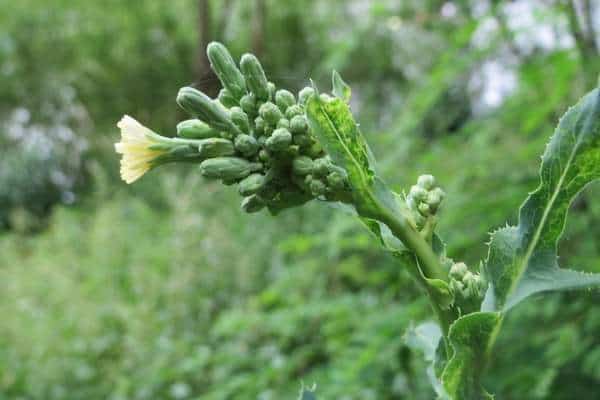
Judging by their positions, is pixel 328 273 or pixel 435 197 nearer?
pixel 435 197

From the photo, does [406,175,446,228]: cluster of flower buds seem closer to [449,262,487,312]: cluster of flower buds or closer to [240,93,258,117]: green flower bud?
[449,262,487,312]: cluster of flower buds

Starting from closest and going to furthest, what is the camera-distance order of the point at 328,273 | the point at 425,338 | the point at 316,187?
the point at 316,187 → the point at 425,338 → the point at 328,273

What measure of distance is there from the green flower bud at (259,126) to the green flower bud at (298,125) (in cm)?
3

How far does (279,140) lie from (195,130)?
0.27 ft

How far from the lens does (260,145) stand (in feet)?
1.80

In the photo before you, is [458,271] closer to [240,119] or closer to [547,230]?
[547,230]

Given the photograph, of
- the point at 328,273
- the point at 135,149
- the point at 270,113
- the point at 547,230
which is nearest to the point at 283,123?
the point at 270,113

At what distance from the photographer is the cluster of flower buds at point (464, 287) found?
0.54m

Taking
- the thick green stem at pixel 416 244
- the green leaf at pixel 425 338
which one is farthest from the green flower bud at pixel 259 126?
the green leaf at pixel 425 338

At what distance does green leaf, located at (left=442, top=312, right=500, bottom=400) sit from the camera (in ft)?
1.66

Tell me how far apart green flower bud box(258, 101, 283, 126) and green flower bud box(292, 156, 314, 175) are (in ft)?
0.13

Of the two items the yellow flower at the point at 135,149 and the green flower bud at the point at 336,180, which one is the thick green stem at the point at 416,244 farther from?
the yellow flower at the point at 135,149

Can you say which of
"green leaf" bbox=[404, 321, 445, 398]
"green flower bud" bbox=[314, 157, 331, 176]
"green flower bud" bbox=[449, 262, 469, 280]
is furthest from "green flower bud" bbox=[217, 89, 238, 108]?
"green leaf" bbox=[404, 321, 445, 398]

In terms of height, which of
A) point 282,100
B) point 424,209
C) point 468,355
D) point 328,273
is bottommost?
point 468,355
